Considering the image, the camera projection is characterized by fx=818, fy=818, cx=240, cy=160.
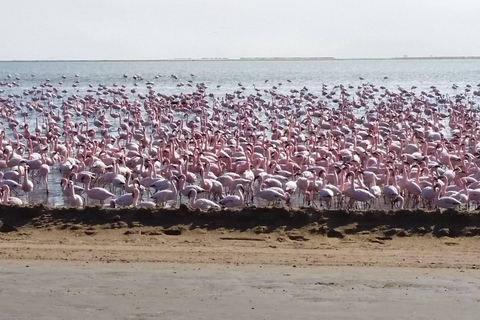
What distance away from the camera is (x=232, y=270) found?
8625 millimetres

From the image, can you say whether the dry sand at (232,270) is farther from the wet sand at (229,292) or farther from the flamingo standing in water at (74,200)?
the flamingo standing in water at (74,200)

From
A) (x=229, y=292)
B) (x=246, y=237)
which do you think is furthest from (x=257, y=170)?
(x=229, y=292)

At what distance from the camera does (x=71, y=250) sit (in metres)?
9.48

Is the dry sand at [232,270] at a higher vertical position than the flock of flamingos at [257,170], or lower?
higher

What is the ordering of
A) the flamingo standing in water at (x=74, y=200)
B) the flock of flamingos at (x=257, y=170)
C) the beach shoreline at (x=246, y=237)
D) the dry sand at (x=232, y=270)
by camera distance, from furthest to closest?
the flock of flamingos at (x=257, y=170), the flamingo standing in water at (x=74, y=200), the beach shoreline at (x=246, y=237), the dry sand at (x=232, y=270)

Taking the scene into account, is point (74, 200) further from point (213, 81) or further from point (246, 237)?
point (213, 81)

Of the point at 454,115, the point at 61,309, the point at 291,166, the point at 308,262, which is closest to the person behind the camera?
the point at 61,309

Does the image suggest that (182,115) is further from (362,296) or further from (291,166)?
(362,296)

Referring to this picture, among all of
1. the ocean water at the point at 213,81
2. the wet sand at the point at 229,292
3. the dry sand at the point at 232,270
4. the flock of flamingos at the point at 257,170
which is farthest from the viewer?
the ocean water at the point at 213,81

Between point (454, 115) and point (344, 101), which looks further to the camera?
point (344, 101)

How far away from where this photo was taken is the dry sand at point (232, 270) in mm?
7371

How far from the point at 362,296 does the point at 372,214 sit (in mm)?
2997

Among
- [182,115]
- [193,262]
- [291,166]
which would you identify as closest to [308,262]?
[193,262]

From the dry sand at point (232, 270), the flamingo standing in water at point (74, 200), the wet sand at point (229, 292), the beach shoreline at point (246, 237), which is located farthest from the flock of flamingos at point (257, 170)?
the wet sand at point (229, 292)
